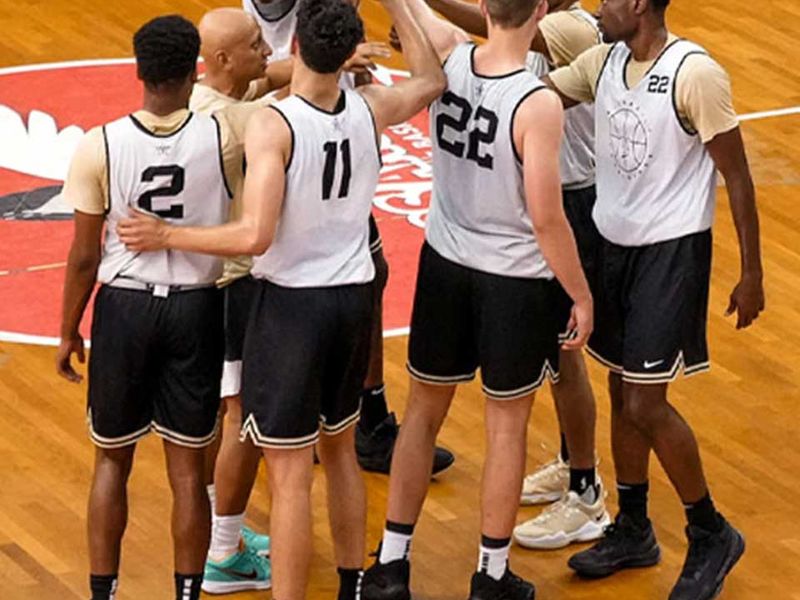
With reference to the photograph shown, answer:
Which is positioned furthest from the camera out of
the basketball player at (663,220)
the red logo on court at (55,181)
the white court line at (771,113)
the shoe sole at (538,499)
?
the white court line at (771,113)

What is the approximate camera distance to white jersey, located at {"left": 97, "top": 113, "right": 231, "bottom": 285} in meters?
6.24

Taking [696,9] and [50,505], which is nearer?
[50,505]

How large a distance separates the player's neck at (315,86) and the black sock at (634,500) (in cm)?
181

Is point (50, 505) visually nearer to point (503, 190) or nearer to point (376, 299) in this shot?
point (376, 299)

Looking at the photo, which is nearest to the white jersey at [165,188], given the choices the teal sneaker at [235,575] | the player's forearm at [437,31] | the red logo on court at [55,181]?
the player's forearm at [437,31]

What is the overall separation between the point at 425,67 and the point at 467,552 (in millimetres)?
1775

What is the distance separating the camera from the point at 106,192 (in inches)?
247

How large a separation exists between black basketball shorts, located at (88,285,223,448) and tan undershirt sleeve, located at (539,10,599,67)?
150cm

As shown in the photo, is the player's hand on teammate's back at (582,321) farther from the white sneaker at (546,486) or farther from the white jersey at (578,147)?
the white sneaker at (546,486)

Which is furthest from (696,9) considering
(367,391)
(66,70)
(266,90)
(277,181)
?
(277,181)

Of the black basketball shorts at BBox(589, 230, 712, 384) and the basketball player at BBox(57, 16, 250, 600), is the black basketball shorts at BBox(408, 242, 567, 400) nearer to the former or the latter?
the black basketball shorts at BBox(589, 230, 712, 384)

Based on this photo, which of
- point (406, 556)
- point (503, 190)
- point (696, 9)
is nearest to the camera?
point (503, 190)

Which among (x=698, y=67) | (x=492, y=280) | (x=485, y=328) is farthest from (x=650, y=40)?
(x=485, y=328)

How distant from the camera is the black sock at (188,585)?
670cm
